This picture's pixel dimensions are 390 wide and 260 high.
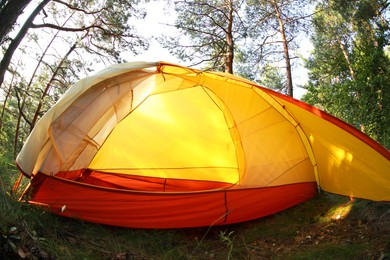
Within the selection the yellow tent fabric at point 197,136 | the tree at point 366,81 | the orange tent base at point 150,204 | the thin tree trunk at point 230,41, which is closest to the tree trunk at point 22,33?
the yellow tent fabric at point 197,136

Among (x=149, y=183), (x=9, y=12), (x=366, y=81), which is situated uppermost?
(x=366, y=81)

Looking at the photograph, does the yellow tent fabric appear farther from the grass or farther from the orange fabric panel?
the grass

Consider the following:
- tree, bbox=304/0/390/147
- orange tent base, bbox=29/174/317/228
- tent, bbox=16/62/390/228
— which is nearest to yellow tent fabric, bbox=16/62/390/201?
tent, bbox=16/62/390/228

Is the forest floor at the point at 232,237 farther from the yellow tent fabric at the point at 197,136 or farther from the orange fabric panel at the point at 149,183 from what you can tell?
the orange fabric panel at the point at 149,183

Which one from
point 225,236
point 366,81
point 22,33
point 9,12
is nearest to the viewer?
point 9,12

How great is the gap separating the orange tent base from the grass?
3.7 inches

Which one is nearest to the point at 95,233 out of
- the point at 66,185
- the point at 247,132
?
the point at 66,185

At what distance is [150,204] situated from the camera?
10.7 ft

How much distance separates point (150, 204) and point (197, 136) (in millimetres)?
1572

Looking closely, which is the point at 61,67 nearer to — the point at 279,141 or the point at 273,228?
the point at 279,141

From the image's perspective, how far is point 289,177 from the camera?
387 centimetres

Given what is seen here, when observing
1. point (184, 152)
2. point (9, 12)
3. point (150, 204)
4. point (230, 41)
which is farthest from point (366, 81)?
point (9, 12)

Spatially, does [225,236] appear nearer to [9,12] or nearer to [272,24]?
[9,12]

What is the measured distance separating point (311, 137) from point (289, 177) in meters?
0.53
